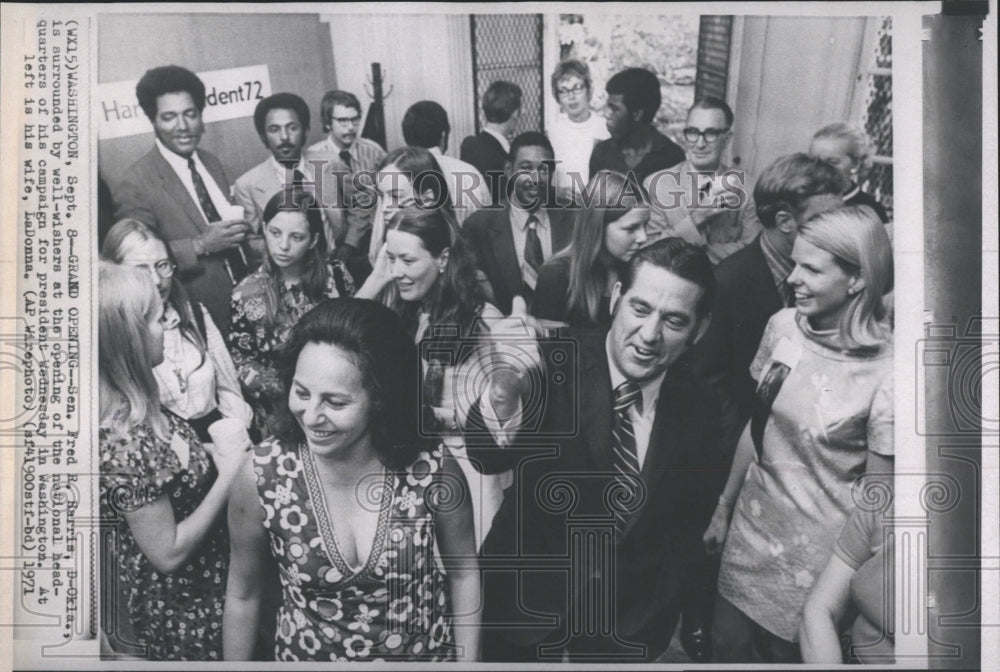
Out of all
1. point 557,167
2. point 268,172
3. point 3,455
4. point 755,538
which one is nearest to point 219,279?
point 268,172

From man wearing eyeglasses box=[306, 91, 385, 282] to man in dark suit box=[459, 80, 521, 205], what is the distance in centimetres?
27

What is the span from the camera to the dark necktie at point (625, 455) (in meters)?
2.55

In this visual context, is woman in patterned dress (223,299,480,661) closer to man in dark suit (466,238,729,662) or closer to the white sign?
man in dark suit (466,238,729,662)

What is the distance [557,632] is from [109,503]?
53.6 inches

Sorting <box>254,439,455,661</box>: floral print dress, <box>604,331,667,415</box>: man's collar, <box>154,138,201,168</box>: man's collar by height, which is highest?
<box>154,138,201,168</box>: man's collar

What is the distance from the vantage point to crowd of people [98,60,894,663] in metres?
2.55

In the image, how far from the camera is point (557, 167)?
257cm

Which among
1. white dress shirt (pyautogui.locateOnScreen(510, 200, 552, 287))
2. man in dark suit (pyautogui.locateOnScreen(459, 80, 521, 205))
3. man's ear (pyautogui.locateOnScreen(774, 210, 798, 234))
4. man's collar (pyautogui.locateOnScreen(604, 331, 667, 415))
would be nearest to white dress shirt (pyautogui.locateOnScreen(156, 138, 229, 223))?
man in dark suit (pyautogui.locateOnScreen(459, 80, 521, 205))

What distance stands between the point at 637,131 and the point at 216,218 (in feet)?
4.12

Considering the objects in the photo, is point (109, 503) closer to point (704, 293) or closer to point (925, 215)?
point (704, 293)

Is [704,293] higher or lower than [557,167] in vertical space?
lower

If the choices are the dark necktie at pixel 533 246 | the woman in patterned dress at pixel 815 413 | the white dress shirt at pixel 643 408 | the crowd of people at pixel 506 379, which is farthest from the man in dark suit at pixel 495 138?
the woman in patterned dress at pixel 815 413

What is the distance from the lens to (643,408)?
2576mm

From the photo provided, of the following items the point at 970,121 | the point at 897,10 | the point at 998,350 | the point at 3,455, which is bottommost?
the point at 3,455
